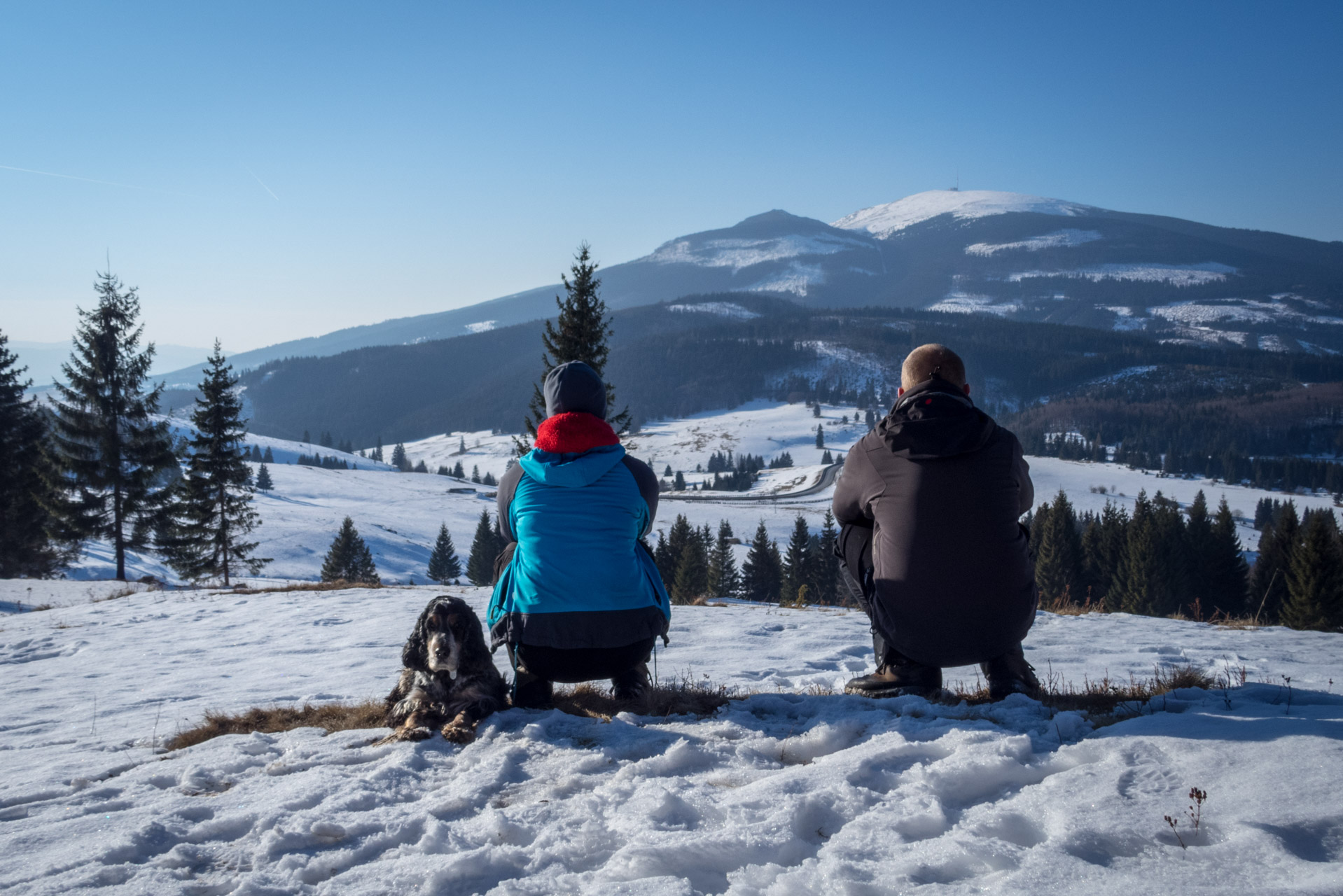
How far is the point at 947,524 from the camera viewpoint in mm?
3717

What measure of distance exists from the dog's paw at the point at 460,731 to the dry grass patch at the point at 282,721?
72cm

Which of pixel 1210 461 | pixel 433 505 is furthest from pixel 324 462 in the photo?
pixel 1210 461

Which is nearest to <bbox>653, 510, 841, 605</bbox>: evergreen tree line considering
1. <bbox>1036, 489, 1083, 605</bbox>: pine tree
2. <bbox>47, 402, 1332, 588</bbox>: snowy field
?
<bbox>1036, 489, 1083, 605</bbox>: pine tree

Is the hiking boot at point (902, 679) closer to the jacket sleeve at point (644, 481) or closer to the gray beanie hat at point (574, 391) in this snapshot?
the jacket sleeve at point (644, 481)

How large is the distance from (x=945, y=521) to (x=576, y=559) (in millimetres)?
2090

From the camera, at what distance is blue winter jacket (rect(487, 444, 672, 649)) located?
405cm

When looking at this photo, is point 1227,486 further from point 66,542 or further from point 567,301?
point 66,542

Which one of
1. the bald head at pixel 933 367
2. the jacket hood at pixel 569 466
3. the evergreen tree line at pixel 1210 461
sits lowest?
the evergreen tree line at pixel 1210 461

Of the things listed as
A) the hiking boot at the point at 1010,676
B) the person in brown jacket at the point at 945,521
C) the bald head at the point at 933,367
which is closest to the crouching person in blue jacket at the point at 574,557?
the person in brown jacket at the point at 945,521

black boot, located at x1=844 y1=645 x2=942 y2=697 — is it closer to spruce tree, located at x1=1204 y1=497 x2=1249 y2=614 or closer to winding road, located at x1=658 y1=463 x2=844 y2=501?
spruce tree, located at x1=1204 y1=497 x2=1249 y2=614

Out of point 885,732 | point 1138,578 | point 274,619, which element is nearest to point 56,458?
point 274,619

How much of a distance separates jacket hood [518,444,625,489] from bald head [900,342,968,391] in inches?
70.0

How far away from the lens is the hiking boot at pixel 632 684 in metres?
4.56

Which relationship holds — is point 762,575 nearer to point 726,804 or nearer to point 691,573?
point 691,573
